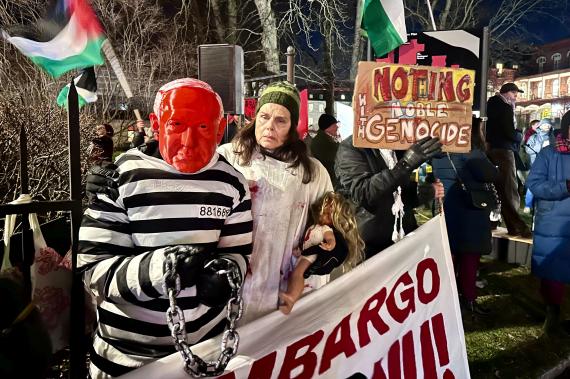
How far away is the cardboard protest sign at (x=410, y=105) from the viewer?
287cm

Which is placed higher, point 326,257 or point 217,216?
point 217,216

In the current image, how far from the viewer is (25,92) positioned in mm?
6688

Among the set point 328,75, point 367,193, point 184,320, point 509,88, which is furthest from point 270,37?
point 184,320

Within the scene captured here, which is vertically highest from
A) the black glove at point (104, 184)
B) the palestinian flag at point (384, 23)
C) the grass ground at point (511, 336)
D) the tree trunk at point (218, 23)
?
the tree trunk at point (218, 23)

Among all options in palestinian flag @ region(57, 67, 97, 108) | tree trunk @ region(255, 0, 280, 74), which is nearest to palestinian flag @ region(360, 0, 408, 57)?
palestinian flag @ region(57, 67, 97, 108)

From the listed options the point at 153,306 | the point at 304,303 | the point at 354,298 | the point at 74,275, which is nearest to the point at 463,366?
the point at 354,298

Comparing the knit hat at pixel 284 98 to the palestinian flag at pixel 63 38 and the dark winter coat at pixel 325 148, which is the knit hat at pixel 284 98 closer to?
the palestinian flag at pixel 63 38

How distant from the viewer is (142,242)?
1511 mm

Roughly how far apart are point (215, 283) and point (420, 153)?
5.84ft

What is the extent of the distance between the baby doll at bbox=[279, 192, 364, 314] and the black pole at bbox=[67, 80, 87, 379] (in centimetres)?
85

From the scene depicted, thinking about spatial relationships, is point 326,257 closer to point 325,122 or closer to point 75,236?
point 75,236

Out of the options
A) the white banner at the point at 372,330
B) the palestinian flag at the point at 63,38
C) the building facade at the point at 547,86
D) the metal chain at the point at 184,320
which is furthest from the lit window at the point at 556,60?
the metal chain at the point at 184,320

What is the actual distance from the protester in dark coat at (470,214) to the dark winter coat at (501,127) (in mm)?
2565

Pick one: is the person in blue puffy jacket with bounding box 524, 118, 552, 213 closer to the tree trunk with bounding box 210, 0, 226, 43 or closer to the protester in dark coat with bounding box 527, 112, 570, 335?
the protester in dark coat with bounding box 527, 112, 570, 335
